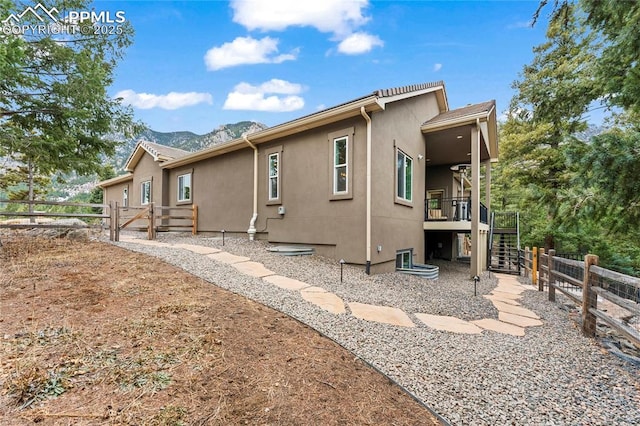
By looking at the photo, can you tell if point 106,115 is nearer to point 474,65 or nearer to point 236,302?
point 236,302

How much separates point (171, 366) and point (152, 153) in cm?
1340

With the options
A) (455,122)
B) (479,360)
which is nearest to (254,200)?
Result: (455,122)

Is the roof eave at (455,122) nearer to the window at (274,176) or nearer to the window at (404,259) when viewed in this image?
the window at (404,259)

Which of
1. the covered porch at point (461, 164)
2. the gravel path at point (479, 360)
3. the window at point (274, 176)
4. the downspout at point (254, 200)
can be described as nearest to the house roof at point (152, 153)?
the downspout at point (254, 200)

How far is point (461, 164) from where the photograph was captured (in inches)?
524

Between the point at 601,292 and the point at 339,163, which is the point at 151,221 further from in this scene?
the point at 601,292

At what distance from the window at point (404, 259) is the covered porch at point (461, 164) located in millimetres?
1626

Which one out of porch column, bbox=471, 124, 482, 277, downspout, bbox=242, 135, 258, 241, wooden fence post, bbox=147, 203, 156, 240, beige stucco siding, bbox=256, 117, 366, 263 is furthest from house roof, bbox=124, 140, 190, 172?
porch column, bbox=471, 124, 482, 277

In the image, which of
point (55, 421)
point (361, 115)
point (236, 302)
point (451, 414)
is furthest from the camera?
point (361, 115)

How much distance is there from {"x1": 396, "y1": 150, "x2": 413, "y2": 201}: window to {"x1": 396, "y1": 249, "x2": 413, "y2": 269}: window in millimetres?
1588

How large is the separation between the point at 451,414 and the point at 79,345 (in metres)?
3.12

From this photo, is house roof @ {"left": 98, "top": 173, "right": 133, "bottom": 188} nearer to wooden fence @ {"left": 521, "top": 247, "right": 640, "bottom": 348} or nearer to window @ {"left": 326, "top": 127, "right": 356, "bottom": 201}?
window @ {"left": 326, "top": 127, "right": 356, "bottom": 201}

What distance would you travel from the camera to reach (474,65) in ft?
45.9

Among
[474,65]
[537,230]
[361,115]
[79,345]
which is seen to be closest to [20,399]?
[79,345]
